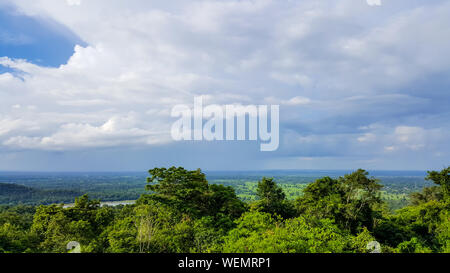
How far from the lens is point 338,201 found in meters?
27.5

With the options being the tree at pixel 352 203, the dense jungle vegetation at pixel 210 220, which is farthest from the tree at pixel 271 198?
the tree at pixel 352 203

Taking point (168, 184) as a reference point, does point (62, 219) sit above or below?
below

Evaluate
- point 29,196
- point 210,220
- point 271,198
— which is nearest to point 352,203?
point 271,198

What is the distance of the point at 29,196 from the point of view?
114375 mm

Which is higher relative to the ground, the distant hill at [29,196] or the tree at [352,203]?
the tree at [352,203]

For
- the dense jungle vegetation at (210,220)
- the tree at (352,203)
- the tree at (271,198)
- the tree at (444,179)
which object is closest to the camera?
the dense jungle vegetation at (210,220)

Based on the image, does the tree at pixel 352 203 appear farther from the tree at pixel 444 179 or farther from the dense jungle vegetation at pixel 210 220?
the tree at pixel 444 179

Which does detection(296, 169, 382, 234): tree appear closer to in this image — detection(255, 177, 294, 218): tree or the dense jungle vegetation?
the dense jungle vegetation

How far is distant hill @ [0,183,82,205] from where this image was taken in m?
104

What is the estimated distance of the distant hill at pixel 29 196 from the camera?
104 metres

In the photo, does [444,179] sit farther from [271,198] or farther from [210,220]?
[210,220]
